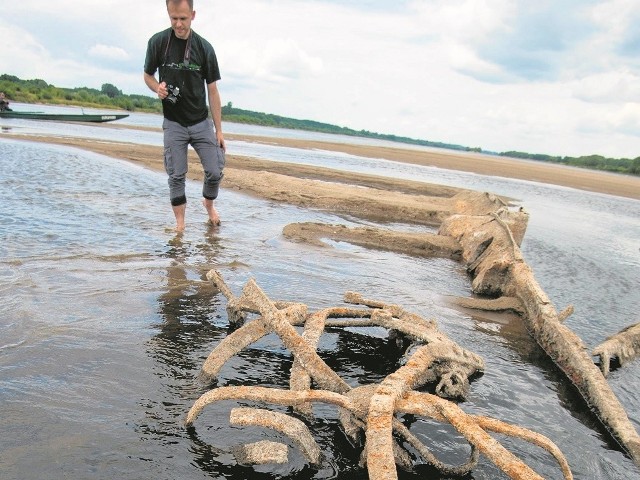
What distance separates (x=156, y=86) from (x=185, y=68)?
1.48 ft

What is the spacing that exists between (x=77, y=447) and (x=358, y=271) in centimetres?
464

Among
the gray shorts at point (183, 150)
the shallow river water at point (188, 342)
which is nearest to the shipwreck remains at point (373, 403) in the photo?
the shallow river water at point (188, 342)

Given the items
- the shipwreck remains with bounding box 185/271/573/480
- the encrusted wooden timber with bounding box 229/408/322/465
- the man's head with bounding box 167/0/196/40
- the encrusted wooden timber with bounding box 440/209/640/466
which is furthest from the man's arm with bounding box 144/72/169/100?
the encrusted wooden timber with bounding box 229/408/322/465

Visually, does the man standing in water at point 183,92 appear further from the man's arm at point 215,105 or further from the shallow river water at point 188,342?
the shallow river water at point 188,342

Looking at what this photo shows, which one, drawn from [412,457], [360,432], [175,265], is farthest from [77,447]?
[175,265]

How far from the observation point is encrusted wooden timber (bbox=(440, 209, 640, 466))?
3551 mm

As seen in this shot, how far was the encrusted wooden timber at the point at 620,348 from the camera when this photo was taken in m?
4.57

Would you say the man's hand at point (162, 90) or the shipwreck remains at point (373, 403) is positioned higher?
the man's hand at point (162, 90)

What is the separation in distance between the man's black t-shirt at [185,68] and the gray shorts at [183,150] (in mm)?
110

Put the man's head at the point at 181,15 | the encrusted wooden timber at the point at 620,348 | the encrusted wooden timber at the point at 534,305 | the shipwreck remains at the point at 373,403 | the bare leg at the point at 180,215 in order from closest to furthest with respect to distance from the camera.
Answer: the shipwreck remains at the point at 373,403, the encrusted wooden timber at the point at 534,305, the encrusted wooden timber at the point at 620,348, the man's head at the point at 181,15, the bare leg at the point at 180,215

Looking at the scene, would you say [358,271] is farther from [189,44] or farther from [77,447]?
[77,447]

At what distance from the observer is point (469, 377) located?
3.99 metres

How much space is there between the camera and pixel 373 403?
244 cm

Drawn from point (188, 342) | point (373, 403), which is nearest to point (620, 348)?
point (373, 403)
